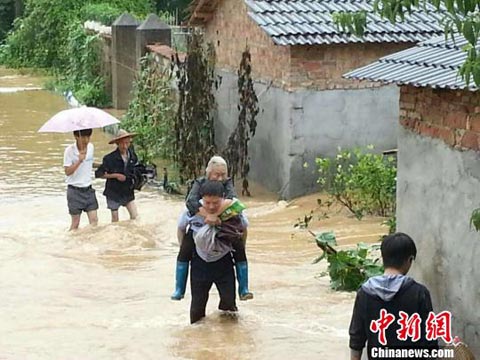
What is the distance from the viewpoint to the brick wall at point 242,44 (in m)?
15.7

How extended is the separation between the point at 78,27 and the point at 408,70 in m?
26.2

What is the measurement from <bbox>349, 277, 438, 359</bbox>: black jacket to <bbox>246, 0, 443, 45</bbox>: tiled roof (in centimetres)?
956

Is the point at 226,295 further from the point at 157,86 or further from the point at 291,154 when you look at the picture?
the point at 157,86

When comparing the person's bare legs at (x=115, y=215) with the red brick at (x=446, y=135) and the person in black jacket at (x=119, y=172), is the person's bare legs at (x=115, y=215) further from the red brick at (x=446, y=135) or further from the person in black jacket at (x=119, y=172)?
the red brick at (x=446, y=135)

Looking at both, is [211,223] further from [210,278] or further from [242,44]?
[242,44]

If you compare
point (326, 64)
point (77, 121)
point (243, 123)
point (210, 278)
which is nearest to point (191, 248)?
point (210, 278)

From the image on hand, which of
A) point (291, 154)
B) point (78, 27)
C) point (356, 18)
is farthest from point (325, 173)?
point (78, 27)

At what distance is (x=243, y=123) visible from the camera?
1656cm

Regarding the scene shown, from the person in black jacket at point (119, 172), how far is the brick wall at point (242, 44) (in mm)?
3347

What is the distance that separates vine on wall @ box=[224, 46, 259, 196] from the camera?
1647 cm

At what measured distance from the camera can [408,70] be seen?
7.52 m

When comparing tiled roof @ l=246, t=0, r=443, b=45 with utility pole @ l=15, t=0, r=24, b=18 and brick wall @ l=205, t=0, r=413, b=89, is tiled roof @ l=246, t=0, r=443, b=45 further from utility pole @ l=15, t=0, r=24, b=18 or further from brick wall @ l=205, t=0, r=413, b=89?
utility pole @ l=15, t=0, r=24, b=18

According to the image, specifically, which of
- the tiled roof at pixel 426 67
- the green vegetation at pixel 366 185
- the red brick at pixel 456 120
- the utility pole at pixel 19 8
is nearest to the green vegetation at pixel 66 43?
the utility pole at pixel 19 8

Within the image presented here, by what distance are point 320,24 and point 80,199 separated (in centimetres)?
471
